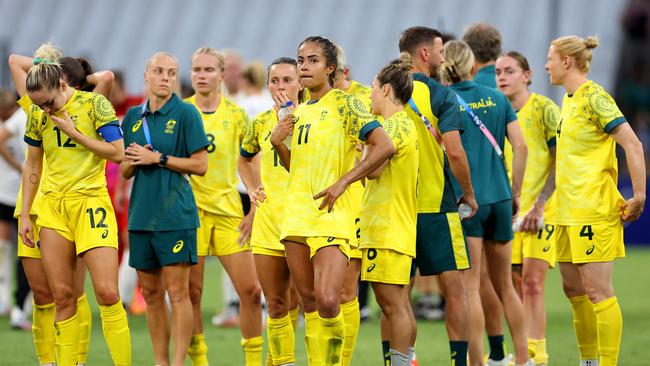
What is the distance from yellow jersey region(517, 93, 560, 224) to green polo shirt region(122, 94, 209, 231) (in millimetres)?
2642

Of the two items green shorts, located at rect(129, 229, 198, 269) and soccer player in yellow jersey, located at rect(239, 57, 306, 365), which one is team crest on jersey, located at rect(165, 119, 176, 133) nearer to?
soccer player in yellow jersey, located at rect(239, 57, 306, 365)

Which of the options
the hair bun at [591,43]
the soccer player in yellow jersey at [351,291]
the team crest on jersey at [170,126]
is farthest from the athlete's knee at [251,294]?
the hair bun at [591,43]

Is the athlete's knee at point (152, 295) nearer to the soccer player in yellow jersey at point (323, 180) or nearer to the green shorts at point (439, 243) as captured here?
the soccer player in yellow jersey at point (323, 180)

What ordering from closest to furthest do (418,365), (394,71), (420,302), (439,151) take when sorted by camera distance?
(394,71) → (439,151) → (418,365) → (420,302)

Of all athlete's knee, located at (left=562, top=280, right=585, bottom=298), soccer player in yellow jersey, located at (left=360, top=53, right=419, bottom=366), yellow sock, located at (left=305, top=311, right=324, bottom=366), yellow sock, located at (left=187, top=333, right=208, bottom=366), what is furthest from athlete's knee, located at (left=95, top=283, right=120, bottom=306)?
athlete's knee, located at (left=562, top=280, right=585, bottom=298)

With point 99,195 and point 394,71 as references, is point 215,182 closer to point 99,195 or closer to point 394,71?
point 99,195

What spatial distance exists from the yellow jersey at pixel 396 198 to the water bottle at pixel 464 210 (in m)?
0.60

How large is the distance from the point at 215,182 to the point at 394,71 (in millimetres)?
1985

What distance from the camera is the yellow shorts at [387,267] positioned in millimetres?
6512

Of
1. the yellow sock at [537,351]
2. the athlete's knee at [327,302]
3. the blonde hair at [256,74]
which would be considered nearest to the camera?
the athlete's knee at [327,302]

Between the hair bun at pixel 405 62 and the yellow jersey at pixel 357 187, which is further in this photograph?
the yellow jersey at pixel 357 187

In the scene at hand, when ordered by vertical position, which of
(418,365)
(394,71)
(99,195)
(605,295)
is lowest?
(418,365)

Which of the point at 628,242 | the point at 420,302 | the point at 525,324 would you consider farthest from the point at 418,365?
the point at 628,242

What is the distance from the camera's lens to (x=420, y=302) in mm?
11938
